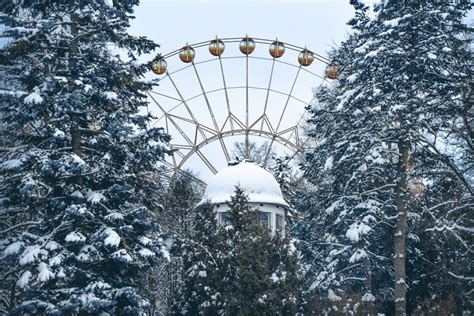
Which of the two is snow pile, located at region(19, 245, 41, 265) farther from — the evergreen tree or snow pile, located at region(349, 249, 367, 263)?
snow pile, located at region(349, 249, 367, 263)

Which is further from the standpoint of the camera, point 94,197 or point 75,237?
point 94,197

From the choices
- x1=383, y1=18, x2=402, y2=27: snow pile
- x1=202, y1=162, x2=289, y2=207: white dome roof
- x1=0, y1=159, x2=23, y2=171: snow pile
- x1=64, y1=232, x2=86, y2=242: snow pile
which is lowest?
x1=64, y1=232, x2=86, y2=242: snow pile

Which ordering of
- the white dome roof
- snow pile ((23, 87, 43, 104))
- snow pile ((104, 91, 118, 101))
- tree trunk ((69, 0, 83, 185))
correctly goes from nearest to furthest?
snow pile ((23, 87, 43, 104)), snow pile ((104, 91, 118, 101)), tree trunk ((69, 0, 83, 185)), the white dome roof

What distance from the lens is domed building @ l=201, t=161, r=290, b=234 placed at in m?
35.1

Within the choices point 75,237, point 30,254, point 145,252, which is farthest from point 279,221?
point 30,254

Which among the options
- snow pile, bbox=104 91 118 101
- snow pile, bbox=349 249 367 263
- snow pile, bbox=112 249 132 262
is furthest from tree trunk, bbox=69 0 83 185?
snow pile, bbox=349 249 367 263

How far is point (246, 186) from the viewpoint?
116ft

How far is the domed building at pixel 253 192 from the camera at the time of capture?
3506 centimetres

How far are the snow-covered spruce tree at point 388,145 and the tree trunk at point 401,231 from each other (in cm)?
3

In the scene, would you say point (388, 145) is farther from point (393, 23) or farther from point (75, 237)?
point (75, 237)

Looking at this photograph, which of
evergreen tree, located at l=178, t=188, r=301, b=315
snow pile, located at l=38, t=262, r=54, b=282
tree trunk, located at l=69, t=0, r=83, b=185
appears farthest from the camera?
evergreen tree, located at l=178, t=188, r=301, b=315

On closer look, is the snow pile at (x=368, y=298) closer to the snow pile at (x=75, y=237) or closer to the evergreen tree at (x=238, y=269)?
the evergreen tree at (x=238, y=269)

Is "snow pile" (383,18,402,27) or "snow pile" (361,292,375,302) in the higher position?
"snow pile" (383,18,402,27)

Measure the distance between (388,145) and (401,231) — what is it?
5585 millimetres
